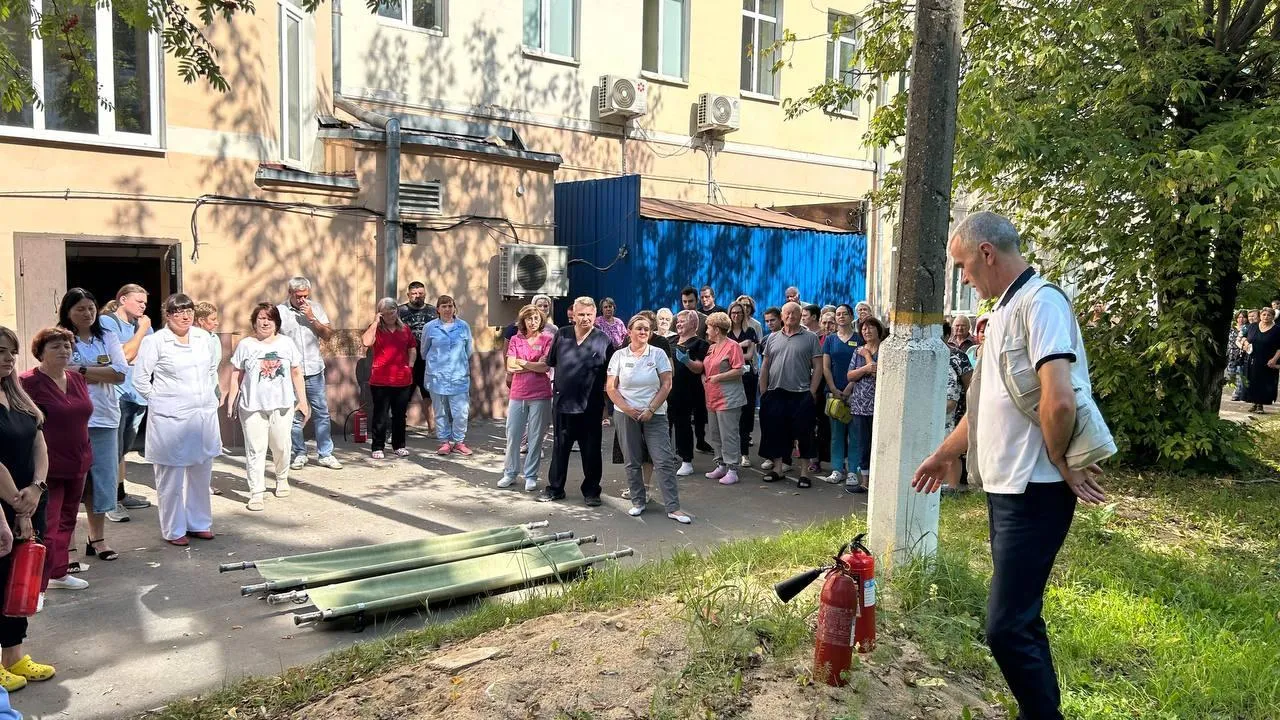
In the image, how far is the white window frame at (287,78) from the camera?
39.3ft

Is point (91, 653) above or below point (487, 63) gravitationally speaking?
below

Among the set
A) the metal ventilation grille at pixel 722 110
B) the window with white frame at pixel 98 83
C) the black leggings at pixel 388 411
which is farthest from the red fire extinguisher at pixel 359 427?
the metal ventilation grille at pixel 722 110

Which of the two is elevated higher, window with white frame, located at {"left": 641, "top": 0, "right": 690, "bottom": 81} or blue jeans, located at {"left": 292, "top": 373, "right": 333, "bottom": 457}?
window with white frame, located at {"left": 641, "top": 0, "right": 690, "bottom": 81}

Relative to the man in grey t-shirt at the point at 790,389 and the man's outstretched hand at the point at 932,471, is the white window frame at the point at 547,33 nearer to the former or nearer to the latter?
the man in grey t-shirt at the point at 790,389

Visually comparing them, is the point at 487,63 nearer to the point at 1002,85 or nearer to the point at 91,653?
the point at 1002,85

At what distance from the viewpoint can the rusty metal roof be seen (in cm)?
1525

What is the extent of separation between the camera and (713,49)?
1748 cm

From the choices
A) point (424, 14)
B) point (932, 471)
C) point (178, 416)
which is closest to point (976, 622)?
point (932, 471)

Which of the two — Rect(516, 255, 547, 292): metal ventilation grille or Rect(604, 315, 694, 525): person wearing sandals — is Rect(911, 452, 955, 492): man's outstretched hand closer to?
Rect(604, 315, 694, 525): person wearing sandals

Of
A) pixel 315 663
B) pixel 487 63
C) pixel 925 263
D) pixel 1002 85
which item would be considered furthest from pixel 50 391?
pixel 487 63

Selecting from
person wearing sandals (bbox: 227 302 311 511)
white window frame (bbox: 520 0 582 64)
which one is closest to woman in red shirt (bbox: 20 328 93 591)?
person wearing sandals (bbox: 227 302 311 511)

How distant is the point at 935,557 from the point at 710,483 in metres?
4.66

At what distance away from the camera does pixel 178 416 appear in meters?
7.21

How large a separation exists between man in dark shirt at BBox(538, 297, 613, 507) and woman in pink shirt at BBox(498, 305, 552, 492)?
0.45 m
